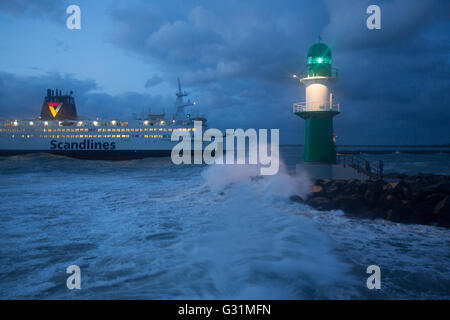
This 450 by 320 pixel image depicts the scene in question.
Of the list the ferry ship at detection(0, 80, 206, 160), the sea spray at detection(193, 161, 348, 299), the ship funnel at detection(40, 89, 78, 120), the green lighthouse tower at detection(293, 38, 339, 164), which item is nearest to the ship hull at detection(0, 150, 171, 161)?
the ferry ship at detection(0, 80, 206, 160)

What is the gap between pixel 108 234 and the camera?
620 cm

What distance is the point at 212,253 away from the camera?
507cm

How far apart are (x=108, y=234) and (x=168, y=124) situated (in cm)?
4176

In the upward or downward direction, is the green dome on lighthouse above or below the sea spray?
above

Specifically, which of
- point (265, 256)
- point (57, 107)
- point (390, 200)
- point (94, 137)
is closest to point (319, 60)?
point (390, 200)

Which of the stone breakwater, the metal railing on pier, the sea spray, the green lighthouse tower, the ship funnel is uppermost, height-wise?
the ship funnel

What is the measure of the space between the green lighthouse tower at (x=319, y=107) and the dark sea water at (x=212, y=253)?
433 cm

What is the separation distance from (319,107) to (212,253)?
31.8ft

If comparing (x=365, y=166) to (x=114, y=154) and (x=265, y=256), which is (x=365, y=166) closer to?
(x=265, y=256)

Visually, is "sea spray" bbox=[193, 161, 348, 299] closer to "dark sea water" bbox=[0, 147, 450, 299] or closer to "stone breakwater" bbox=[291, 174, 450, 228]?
"dark sea water" bbox=[0, 147, 450, 299]

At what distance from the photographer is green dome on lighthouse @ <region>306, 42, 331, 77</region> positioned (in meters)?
A: 12.2

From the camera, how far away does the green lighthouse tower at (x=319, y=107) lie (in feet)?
40.1

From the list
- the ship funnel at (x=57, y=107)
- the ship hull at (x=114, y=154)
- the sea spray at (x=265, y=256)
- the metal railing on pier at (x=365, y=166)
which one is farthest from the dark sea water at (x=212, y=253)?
the ship funnel at (x=57, y=107)
